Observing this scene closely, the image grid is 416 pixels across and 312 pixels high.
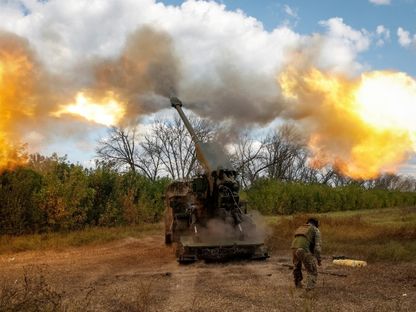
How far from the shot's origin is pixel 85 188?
28.0m

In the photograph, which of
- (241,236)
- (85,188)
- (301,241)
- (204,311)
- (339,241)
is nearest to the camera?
(204,311)

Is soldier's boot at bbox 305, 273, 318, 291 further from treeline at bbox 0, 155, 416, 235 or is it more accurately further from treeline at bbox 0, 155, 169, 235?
treeline at bbox 0, 155, 169, 235

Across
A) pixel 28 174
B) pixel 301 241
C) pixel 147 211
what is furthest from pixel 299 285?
pixel 147 211

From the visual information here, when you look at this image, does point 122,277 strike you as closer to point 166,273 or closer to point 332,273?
point 166,273

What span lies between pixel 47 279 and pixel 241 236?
6.00 m

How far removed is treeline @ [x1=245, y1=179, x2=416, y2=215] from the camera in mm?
46656

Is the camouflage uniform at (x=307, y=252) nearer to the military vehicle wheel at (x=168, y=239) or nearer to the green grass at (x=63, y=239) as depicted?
the military vehicle wheel at (x=168, y=239)

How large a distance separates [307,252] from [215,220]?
243 inches

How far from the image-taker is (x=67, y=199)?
26594 millimetres

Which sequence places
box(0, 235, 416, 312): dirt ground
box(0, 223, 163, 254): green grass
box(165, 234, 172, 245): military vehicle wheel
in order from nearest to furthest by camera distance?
1. box(0, 235, 416, 312): dirt ground
2. box(165, 234, 172, 245): military vehicle wheel
3. box(0, 223, 163, 254): green grass

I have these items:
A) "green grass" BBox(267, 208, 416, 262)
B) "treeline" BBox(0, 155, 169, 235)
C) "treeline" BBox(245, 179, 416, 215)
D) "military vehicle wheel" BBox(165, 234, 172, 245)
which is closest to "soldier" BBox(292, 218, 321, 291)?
"green grass" BBox(267, 208, 416, 262)

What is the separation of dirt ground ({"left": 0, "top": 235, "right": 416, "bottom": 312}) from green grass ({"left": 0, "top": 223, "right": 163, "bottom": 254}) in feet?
8.48

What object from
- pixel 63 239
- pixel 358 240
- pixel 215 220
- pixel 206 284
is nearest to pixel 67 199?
pixel 63 239

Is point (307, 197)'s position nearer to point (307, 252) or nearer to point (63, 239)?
point (63, 239)
